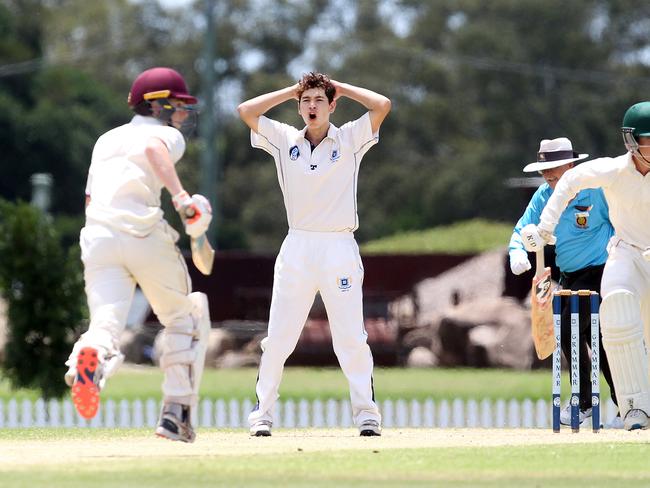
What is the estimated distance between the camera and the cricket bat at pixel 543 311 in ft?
35.1

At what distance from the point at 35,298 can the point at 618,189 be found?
10164 millimetres

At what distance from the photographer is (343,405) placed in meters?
15.9

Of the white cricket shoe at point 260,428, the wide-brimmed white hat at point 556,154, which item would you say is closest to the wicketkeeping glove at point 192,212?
the white cricket shoe at point 260,428

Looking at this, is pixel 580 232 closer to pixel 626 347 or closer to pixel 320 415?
pixel 626 347

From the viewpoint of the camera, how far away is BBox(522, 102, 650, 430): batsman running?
10.1 meters

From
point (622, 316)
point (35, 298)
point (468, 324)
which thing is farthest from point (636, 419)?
point (468, 324)

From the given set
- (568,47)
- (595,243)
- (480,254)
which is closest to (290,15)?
(568,47)

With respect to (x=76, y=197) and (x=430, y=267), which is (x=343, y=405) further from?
(x=76, y=197)

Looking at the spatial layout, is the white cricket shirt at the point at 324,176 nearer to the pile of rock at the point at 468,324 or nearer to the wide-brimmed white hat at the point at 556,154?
the wide-brimmed white hat at the point at 556,154

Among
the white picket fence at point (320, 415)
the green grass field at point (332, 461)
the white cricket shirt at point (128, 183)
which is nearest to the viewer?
the green grass field at point (332, 461)

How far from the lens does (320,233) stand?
10094 mm

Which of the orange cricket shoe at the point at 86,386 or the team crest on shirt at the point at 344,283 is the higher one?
the team crest on shirt at the point at 344,283

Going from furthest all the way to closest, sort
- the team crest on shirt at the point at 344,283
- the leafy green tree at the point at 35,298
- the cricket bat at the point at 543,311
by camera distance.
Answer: the leafy green tree at the point at 35,298, the cricket bat at the point at 543,311, the team crest on shirt at the point at 344,283

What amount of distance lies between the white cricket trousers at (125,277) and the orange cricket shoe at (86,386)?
131 mm
